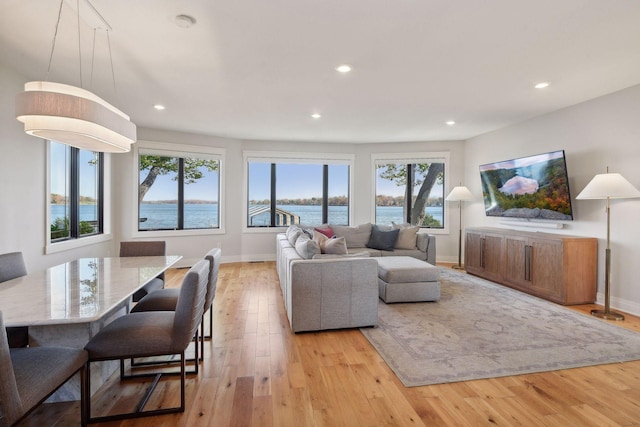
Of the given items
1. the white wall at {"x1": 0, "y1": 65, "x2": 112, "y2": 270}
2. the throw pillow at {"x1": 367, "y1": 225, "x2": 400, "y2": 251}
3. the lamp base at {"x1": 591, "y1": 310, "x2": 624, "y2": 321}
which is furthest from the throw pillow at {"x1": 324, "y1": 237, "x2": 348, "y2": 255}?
the white wall at {"x1": 0, "y1": 65, "x2": 112, "y2": 270}

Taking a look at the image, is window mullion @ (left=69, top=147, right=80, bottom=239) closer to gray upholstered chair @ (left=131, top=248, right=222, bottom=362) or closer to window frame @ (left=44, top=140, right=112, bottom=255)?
window frame @ (left=44, top=140, right=112, bottom=255)

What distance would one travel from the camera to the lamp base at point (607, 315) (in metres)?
3.51

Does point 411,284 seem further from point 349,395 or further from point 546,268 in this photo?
point 349,395

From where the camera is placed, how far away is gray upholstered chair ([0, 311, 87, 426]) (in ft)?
4.03

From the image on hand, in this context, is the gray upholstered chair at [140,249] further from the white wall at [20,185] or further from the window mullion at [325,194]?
the window mullion at [325,194]

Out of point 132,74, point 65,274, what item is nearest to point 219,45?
point 132,74

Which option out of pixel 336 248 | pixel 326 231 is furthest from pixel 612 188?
pixel 326 231

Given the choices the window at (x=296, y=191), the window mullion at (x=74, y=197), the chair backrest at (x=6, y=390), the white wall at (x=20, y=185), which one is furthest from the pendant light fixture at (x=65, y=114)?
the window at (x=296, y=191)

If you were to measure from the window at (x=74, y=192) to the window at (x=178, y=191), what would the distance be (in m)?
0.76

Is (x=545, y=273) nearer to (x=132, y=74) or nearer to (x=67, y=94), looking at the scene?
(x=67, y=94)

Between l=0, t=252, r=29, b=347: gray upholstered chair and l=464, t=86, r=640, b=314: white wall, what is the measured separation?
5.75 meters

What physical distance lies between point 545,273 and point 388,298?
2.13 meters

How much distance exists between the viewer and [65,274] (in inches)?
91.5

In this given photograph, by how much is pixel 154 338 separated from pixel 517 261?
4697 mm
